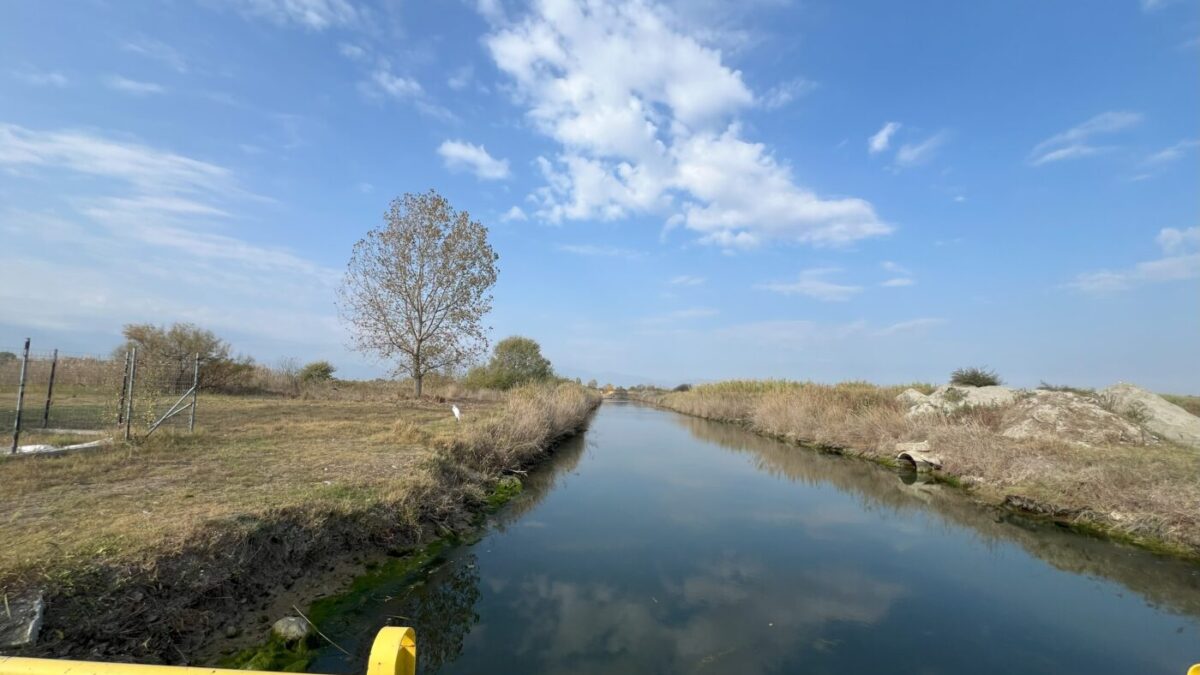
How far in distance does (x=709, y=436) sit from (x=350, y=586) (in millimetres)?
21662

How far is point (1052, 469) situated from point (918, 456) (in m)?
4.47

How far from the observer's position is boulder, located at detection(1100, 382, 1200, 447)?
521 inches

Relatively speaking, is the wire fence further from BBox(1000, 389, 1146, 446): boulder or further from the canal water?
BBox(1000, 389, 1146, 446): boulder

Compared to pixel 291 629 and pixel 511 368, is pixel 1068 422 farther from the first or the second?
pixel 511 368

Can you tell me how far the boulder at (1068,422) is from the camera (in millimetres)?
12828

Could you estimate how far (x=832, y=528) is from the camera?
10.1 m

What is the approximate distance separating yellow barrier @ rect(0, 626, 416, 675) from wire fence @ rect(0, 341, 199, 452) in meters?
8.89

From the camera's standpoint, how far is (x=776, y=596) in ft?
21.9

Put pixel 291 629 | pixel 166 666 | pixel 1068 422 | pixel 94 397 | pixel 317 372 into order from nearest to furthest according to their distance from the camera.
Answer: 1. pixel 166 666
2. pixel 291 629
3. pixel 1068 422
4. pixel 94 397
5. pixel 317 372

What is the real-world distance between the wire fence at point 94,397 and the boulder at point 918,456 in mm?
17823

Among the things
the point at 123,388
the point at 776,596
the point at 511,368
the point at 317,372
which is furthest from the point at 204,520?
the point at 511,368

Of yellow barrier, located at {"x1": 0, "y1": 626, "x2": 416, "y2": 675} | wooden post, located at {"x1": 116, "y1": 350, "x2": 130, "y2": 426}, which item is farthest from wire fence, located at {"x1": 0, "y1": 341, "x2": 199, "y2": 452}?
yellow barrier, located at {"x1": 0, "y1": 626, "x2": 416, "y2": 675}

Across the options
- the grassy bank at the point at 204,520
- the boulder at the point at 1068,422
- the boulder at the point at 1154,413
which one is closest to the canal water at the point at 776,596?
the grassy bank at the point at 204,520

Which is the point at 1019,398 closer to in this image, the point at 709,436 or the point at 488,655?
the point at 709,436
